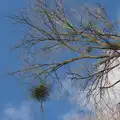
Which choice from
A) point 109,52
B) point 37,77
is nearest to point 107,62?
point 109,52

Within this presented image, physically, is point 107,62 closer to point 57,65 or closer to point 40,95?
point 57,65

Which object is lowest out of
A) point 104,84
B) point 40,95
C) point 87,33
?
point 40,95

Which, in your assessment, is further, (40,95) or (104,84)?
(104,84)

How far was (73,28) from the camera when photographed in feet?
36.2

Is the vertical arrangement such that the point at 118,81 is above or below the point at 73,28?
below

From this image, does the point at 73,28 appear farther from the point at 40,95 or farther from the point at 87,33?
the point at 40,95

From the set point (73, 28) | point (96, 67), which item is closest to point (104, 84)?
point (96, 67)

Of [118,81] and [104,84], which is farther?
[104,84]

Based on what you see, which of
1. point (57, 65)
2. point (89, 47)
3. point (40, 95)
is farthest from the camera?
point (57, 65)

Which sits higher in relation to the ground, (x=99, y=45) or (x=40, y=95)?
(x=99, y=45)

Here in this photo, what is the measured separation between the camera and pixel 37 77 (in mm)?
11461

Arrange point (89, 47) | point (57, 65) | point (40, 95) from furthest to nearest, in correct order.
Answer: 1. point (57, 65)
2. point (89, 47)
3. point (40, 95)

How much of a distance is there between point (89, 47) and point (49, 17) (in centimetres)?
152

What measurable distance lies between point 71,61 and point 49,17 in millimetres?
1526
